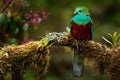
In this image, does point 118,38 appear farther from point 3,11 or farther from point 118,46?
point 3,11

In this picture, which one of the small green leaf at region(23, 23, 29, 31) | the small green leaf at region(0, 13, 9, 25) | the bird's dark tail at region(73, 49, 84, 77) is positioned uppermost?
the small green leaf at region(0, 13, 9, 25)

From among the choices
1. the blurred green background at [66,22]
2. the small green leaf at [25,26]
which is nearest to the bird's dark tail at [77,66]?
the small green leaf at [25,26]

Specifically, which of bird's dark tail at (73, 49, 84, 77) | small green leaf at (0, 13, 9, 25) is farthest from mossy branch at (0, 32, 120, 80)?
small green leaf at (0, 13, 9, 25)

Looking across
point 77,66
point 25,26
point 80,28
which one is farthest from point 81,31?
point 25,26

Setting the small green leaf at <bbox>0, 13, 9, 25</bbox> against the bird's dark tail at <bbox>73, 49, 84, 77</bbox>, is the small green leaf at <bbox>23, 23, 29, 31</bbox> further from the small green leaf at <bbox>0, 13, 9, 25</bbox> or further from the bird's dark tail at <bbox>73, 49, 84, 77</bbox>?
the bird's dark tail at <bbox>73, 49, 84, 77</bbox>

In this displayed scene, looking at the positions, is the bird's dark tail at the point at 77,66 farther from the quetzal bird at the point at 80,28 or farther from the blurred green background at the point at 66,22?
the blurred green background at the point at 66,22

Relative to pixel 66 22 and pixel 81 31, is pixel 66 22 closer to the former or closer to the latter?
pixel 66 22

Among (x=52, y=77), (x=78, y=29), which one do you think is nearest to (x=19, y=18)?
(x=78, y=29)
